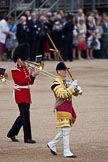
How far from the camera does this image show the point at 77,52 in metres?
30.1

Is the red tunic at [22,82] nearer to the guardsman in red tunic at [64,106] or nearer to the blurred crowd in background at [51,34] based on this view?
the guardsman in red tunic at [64,106]

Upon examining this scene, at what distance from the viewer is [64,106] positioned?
1032 centimetres

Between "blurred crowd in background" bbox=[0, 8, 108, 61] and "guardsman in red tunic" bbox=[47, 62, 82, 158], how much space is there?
17.1m

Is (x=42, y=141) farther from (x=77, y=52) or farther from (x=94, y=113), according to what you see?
(x=77, y=52)

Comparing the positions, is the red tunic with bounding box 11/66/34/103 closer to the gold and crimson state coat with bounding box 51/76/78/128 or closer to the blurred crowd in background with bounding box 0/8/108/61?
the gold and crimson state coat with bounding box 51/76/78/128

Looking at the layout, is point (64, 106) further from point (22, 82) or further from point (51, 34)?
point (51, 34)

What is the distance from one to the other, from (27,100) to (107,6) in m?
23.3

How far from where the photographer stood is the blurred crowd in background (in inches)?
1092

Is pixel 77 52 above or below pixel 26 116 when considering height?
below

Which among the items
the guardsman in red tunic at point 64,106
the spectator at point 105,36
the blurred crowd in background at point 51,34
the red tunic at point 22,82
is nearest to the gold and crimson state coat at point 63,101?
the guardsman in red tunic at point 64,106

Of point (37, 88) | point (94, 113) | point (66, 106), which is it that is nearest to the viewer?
point (66, 106)

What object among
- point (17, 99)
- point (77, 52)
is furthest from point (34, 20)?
point (17, 99)

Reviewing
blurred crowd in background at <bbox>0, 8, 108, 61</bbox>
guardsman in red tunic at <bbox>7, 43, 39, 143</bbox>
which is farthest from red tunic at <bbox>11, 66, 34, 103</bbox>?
blurred crowd in background at <bbox>0, 8, 108, 61</bbox>

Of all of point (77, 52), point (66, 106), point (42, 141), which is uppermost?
point (66, 106)
